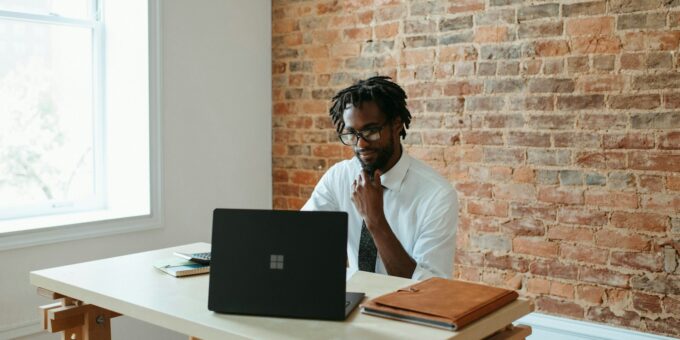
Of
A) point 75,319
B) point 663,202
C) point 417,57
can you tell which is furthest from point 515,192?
point 75,319

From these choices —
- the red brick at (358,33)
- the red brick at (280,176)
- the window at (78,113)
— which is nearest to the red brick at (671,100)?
the red brick at (358,33)

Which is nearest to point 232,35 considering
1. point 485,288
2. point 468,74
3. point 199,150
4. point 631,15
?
point 199,150

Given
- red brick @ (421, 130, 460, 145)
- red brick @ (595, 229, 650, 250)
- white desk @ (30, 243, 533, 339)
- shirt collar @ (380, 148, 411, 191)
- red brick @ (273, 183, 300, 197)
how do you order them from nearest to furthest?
white desk @ (30, 243, 533, 339) < shirt collar @ (380, 148, 411, 191) < red brick @ (595, 229, 650, 250) < red brick @ (421, 130, 460, 145) < red brick @ (273, 183, 300, 197)

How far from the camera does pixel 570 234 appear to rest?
3.18m

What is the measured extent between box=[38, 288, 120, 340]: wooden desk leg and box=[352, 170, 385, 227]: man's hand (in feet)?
3.02

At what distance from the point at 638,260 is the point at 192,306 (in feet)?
6.56

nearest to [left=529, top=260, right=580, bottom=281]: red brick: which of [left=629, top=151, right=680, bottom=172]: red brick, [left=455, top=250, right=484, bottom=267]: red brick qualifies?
[left=455, top=250, right=484, bottom=267]: red brick

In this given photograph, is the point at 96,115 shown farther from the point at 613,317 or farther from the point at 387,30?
the point at 613,317

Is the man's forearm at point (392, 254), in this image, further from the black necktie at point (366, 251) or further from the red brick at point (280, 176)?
the red brick at point (280, 176)

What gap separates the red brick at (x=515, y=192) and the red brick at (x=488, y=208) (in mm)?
38

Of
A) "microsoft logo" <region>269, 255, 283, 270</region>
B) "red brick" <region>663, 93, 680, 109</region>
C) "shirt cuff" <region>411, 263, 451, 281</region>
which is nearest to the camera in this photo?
"microsoft logo" <region>269, 255, 283, 270</region>

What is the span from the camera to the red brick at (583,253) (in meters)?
3.09

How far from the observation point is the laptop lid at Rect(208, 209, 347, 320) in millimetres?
1729

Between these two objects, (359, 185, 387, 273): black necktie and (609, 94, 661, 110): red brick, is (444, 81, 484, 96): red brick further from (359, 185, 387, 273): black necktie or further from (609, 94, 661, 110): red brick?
(359, 185, 387, 273): black necktie
